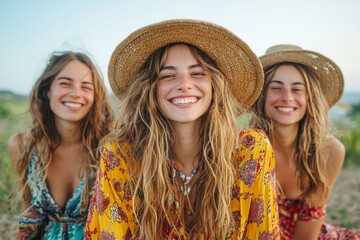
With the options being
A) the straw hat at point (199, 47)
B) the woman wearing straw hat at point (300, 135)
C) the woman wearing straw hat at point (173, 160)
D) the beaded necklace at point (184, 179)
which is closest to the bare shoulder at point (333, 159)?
the woman wearing straw hat at point (300, 135)

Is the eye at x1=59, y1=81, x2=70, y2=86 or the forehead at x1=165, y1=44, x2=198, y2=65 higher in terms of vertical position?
the forehead at x1=165, y1=44, x2=198, y2=65

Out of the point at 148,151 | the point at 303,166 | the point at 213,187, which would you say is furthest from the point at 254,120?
the point at 148,151

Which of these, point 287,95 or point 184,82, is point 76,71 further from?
point 287,95

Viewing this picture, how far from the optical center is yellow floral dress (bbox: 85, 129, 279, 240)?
6.90 ft

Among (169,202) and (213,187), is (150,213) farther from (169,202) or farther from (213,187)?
(213,187)

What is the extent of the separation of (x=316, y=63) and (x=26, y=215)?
3285 mm

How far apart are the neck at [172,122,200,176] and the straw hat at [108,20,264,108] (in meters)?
0.53

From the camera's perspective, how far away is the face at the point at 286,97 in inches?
108

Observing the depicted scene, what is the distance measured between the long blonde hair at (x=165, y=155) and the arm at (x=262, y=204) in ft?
0.60

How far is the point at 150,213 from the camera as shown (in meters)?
2.13

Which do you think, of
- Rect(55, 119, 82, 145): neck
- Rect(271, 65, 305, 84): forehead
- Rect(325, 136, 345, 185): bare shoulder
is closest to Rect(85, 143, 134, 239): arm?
Rect(55, 119, 82, 145): neck

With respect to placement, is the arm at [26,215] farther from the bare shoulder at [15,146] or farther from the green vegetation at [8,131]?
the green vegetation at [8,131]

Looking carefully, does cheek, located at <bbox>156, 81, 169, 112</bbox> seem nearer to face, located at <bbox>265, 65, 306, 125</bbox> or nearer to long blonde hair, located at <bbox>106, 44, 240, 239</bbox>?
long blonde hair, located at <bbox>106, 44, 240, 239</bbox>

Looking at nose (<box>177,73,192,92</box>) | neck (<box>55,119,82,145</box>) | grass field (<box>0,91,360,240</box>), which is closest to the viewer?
nose (<box>177,73,192,92</box>)
